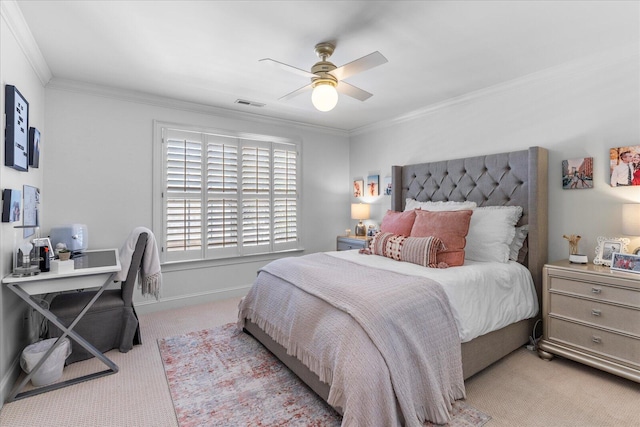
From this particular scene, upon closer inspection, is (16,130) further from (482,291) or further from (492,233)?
(492,233)

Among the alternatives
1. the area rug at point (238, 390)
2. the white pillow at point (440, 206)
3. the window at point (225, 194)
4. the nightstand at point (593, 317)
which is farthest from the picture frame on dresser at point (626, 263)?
the window at point (225, 194)

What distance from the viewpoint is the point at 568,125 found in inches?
113

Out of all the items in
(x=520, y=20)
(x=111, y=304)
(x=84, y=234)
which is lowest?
(x=111, y=304)

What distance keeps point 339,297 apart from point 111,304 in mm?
2069

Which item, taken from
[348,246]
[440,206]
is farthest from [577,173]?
[348,246]

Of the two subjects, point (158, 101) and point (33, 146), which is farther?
point (158, 101)

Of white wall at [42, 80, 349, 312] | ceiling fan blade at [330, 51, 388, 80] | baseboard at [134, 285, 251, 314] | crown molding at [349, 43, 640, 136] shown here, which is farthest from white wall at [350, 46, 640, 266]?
baseboard at [134, 285, 251, 314]

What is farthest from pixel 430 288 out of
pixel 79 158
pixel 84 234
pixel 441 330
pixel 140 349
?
pixel 79 158

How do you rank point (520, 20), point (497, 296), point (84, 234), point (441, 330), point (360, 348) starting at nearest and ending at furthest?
point (360, 348) < point (441, 330) < point (520, 20) < point (497, 296) < point (84, 234)

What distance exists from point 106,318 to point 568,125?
4.43 meters

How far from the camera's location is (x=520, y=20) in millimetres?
2135

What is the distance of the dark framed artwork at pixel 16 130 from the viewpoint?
2.05m

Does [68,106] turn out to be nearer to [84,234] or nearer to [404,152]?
[84,234]

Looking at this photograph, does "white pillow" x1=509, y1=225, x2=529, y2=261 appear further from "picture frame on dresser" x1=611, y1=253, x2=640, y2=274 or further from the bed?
"picture frame on dresser" x1=611, y1=253, x2=640, y2=274
